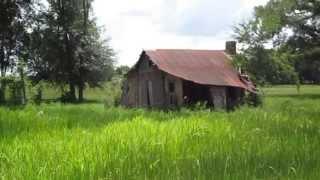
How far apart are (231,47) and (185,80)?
32.5 feet

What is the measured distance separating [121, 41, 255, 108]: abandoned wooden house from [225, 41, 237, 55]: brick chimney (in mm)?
1693

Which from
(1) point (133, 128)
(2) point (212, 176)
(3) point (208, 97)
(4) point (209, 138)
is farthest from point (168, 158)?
(3) point (208, 97)

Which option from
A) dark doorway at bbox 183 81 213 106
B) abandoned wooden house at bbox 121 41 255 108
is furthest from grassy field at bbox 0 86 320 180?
dark doorway at bbox 183 81 213 106

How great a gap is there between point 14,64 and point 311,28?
104ft

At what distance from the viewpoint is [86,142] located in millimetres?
7832

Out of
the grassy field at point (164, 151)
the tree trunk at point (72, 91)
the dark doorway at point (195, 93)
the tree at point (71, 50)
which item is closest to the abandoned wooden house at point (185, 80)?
the dark doorway at point (195, 93)

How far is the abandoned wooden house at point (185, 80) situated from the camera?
155 feet

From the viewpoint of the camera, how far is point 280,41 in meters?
73.2

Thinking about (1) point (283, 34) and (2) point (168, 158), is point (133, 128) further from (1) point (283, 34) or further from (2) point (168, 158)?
(1) point (283, 34)

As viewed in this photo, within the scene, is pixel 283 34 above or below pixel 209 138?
above

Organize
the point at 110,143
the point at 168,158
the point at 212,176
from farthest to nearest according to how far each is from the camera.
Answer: the point at 110,143 < the point at 168,158 < the point at 212,176

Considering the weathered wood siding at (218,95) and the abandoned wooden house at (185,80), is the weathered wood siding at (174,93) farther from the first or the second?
the weathered wood siding at (218,95)

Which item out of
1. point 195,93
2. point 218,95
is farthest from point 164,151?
point 195,93

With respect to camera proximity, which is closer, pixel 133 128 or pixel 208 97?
pixel 133 128
